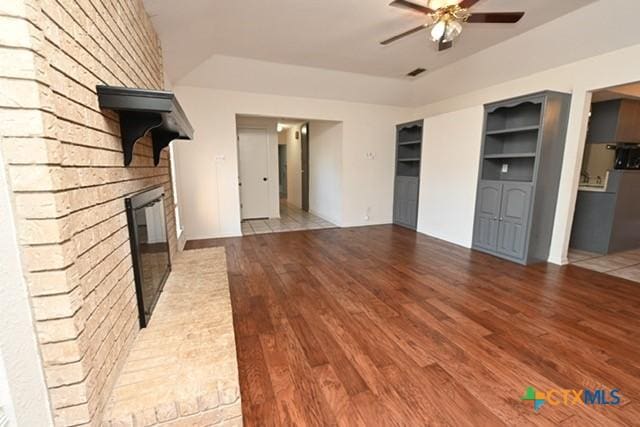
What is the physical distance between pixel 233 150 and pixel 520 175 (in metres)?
4.37

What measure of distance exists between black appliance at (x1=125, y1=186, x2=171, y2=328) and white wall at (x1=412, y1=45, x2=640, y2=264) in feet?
13.3

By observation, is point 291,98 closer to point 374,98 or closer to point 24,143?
point 374,98

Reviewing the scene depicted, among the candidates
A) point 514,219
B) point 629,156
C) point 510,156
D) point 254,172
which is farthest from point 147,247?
point 629,156

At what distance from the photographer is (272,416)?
4.47 ft

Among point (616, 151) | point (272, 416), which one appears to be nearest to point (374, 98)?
point (616, 151)

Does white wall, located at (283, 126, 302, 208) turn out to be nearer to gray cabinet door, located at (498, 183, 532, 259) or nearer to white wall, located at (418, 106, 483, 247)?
white wall, located at (418, 106, 483, 247)

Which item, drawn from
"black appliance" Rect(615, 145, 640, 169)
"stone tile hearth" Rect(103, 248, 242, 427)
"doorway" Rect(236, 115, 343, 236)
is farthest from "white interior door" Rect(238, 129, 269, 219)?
"black appliance" Rect(615, 145, 640, 169)

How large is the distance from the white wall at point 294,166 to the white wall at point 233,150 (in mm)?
2441

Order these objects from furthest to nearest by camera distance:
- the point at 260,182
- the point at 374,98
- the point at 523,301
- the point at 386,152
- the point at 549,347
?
the point at 260,182 → the point at 386,152 → the point at 374,98 → the point at 523,301 → the point at 549,347

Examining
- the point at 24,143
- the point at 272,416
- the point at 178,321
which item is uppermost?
the point at 24,143

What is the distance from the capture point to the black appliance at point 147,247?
151 centimetres

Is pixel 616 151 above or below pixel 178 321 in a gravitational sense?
above

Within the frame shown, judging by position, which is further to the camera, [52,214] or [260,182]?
[260,182]

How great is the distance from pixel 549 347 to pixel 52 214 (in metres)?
2.77
